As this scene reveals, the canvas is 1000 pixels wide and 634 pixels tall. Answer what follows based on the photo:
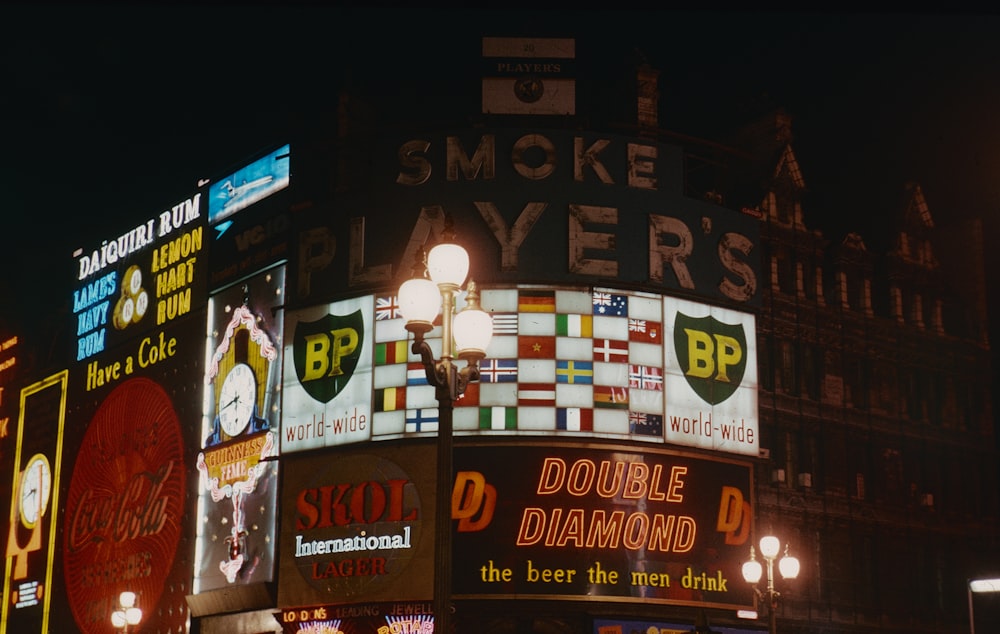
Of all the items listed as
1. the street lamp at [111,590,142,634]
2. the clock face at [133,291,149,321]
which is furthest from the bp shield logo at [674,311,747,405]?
the clock face at [133,291,149,321]

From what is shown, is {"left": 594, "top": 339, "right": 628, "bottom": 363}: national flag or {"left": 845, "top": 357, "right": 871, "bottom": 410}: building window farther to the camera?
{"left": 845, "top": 357, "right": 871, "bottom": 410}: building window

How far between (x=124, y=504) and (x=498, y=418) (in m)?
21.5

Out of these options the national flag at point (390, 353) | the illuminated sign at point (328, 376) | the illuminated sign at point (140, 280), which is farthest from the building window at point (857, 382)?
the illuminated sign at point (140, 280)

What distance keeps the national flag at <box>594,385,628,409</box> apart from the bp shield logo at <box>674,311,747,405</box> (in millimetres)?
2364

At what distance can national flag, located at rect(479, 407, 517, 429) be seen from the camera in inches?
1682

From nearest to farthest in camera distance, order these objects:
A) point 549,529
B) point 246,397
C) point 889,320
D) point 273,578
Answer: point 549,529
point 273,578
point 246,397
point 889,320

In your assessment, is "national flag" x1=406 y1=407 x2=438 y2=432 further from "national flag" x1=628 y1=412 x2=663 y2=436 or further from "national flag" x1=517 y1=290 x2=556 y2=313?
"national flag" x1=628 y1=412 x2=663 y2=436

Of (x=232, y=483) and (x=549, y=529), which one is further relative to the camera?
(x=232, y=483)

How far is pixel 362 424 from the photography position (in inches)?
1740

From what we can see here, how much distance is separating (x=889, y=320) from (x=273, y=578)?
27122 millimetres

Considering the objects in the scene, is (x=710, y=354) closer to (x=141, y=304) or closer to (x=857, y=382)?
(x=857, y=382)

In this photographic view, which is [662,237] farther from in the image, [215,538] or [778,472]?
[215,538]

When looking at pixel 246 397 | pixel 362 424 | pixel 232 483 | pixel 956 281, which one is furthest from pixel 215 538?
pixel 956 281

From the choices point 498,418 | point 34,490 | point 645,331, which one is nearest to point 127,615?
point 498,418
